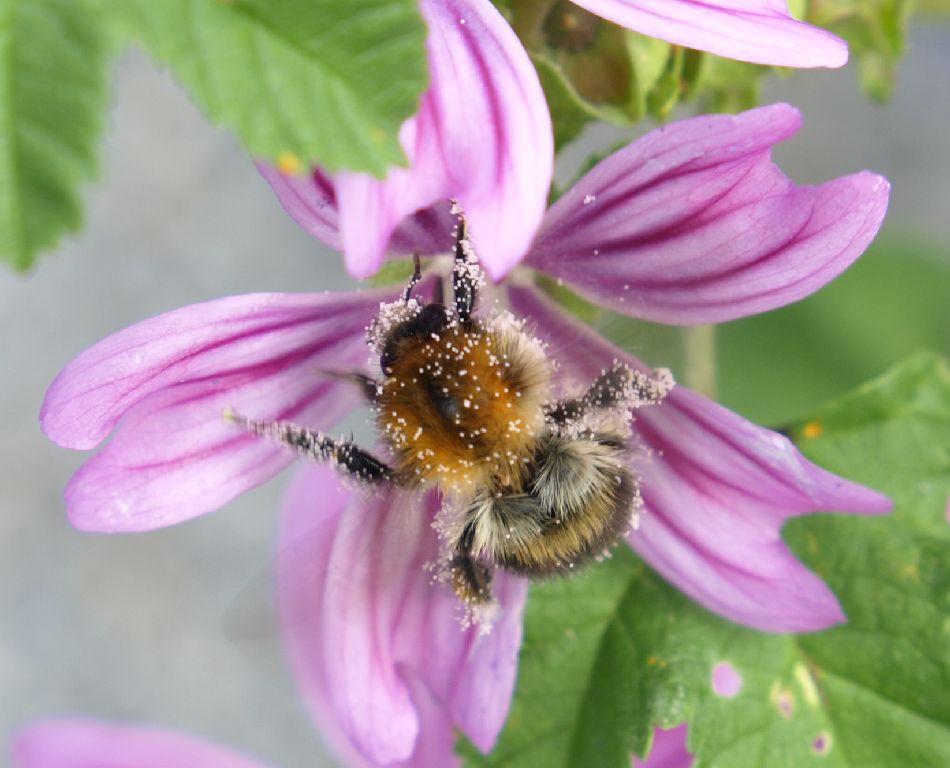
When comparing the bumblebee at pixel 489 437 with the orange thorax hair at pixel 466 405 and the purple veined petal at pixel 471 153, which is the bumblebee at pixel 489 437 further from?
the purple veined petal at pixel 471 153

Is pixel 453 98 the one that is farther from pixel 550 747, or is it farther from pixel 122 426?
pixel 550 747

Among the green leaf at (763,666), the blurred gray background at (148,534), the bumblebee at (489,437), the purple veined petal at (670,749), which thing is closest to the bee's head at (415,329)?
the bumblebee at (489,437)

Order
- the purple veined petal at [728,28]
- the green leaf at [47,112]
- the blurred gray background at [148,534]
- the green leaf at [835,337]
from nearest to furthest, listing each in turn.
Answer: the green leaf at [47,112]
the purple veined petal at [728,28]
the green leaf at [835,337]
the blurred gray background at [148,534]

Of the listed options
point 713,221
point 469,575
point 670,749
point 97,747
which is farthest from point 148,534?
point 713,221

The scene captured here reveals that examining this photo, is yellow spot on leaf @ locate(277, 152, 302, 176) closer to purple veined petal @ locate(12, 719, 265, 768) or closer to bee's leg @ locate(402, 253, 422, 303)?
bee's leg @ locate(402, 253, 422, 303)

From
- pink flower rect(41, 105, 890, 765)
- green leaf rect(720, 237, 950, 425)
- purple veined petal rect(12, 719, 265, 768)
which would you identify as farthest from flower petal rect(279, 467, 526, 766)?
green leaf rect(720, 237, 950, 425)

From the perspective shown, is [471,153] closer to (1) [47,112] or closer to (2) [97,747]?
(1) [47,112]
